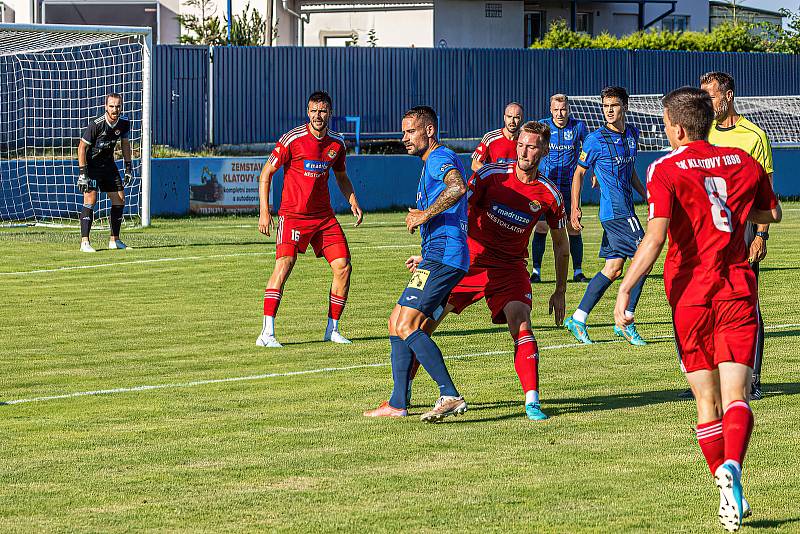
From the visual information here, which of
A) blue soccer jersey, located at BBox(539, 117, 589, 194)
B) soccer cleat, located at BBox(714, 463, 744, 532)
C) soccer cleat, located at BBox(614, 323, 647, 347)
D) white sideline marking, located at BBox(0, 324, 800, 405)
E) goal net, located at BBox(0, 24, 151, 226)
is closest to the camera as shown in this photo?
soccer cleat, located at BBox(714, 463, 744, 532)

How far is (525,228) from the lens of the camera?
8422 millimetres

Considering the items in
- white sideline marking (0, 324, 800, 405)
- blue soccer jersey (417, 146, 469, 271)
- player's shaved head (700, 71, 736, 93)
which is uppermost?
player's shaved head (700, 71, 736, 93)

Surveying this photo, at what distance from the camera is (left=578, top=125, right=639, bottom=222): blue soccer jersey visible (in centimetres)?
1176

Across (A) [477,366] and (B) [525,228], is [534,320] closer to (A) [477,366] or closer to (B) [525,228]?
(A) [477,366]

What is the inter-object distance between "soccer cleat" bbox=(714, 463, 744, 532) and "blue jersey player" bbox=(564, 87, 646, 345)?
5.42 meters

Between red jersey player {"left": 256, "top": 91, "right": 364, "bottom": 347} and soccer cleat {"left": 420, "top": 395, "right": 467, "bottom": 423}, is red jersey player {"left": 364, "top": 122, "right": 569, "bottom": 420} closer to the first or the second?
soccer cleat {"left": 420, "top": 395, "right": 467, "bottom": 423}

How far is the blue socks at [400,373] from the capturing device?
322 inches

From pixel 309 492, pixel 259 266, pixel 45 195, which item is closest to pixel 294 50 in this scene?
pixel 45 195

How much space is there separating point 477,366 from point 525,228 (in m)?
1.99

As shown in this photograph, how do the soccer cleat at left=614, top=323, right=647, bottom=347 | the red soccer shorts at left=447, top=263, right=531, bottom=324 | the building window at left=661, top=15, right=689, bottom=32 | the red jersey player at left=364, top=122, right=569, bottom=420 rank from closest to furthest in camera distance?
the red jersey player at left=364, top=122, right=569, bottom=420
the red soccer shorts at left=447, top=263, right=531, bottom=324
the soccer cleat at left=614, top=323, right=647, bottom=347
the building window at left=661, top=15, right=689, bottom=32

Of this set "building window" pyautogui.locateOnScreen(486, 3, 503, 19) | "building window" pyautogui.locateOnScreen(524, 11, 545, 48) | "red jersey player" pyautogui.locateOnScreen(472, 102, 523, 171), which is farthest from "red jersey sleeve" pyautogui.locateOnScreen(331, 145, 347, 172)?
"building window" pyautogui.locateOnScreen(524, 11, 545, 48)

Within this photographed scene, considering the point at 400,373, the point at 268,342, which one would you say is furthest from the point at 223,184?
the point at 400,373

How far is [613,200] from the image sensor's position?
464 inches

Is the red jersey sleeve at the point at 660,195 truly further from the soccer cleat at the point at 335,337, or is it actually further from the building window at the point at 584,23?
the building window at the point at 584,23
